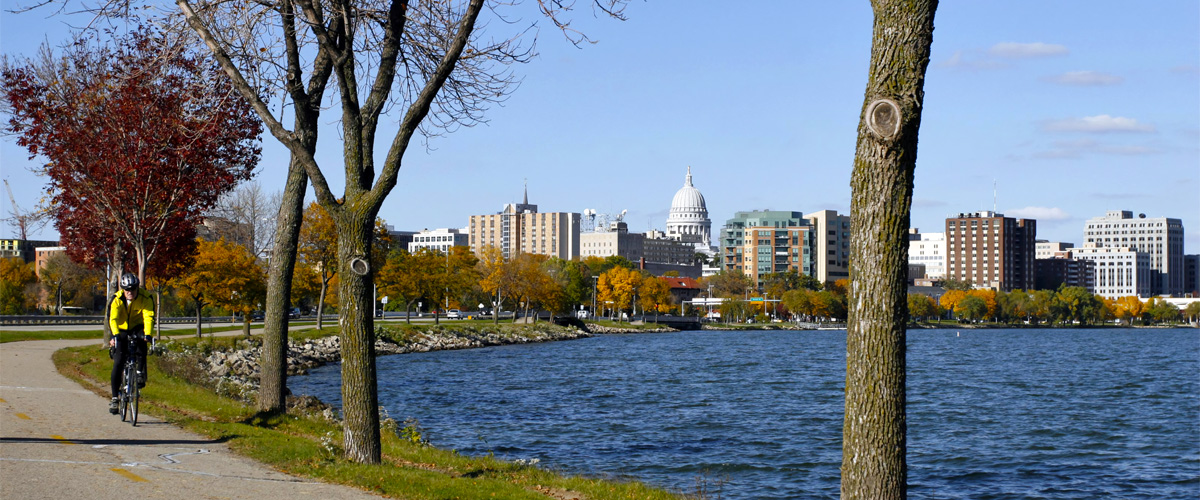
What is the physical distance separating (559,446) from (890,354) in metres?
15.7

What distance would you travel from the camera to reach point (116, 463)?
1100 centimetres

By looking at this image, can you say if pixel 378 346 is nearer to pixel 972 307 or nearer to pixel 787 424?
pixel 787 424

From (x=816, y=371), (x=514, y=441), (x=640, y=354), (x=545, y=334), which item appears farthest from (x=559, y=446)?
(x=545, y=334)

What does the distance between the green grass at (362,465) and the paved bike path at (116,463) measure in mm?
309

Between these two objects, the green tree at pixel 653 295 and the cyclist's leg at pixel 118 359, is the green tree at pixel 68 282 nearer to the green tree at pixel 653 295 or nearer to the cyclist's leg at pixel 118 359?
the green tree at pixel 653 295

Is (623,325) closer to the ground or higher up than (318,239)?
closer to the ground

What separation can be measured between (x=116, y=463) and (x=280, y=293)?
19.3ft

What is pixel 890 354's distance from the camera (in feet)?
24.9

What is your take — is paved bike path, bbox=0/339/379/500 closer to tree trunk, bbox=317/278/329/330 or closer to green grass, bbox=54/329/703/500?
green grass, bbox=54/329/703/500

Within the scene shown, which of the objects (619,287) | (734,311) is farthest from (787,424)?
(734,311)

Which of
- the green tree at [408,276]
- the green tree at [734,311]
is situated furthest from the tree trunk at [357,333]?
the green tree at [734,311]

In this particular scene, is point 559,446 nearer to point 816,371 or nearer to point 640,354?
point 816,371

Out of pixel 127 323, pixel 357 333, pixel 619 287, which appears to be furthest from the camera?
pixel 619 287

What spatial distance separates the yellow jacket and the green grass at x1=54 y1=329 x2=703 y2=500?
1543mm
